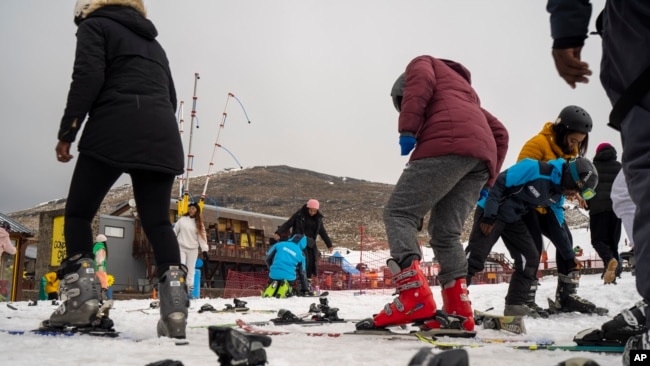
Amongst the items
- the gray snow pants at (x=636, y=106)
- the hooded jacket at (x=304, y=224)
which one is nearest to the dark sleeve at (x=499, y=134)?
the gray snow pants at (x=636, y=106)

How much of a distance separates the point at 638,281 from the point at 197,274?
35.1 feet

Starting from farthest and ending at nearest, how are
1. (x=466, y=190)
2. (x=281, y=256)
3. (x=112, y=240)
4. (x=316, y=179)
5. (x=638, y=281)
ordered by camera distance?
(x=316, y=179) → (x=112, y=240) → (x=281, y=256) → (x=466, y=190) → (x=638, y=281)

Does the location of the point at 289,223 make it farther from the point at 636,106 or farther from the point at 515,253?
the point at 636,106

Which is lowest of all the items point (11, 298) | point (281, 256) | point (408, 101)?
point (11, 298)

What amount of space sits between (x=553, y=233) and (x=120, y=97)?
14.1 ft

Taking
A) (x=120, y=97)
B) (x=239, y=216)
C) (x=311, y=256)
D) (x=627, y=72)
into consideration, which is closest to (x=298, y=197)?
(x=239, y=216)

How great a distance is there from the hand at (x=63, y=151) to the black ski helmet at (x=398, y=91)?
6.90 ft

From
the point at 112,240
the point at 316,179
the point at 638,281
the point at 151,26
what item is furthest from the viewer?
the point at 316,179

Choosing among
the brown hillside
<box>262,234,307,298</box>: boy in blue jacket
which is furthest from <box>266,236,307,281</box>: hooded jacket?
the brown hillside

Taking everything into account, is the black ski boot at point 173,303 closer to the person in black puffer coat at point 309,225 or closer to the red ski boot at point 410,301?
the red ski boot at point 410,301

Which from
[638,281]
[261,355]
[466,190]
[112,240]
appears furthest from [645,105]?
[112,240]

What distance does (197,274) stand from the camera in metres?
11.4

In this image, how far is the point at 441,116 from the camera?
11.0 ft

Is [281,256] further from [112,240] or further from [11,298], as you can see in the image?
[112,240]
